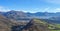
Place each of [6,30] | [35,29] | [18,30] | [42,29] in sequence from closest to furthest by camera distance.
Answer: [35,29]
[42,29]
[6,30]
[18,30]

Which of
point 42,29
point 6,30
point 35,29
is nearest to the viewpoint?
point 35,29

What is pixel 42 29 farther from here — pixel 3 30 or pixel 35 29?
pixel 3 30

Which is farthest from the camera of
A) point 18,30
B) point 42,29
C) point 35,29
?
point 18,30

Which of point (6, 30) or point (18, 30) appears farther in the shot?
point (18, 30)

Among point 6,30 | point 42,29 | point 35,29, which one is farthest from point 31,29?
point 6,30

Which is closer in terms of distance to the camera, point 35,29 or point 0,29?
point 35,29

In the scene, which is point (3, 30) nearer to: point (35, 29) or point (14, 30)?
point (14, 30)

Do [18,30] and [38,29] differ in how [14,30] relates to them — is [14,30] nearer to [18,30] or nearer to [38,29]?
[18,30]

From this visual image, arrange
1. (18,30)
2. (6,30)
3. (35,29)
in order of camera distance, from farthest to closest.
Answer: (18,30) < (6,30) < (35,29)
